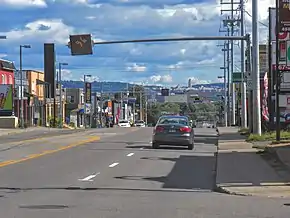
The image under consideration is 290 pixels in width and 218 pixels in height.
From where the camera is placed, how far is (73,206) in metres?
12.5

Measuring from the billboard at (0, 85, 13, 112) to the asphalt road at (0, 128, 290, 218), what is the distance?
62.6m

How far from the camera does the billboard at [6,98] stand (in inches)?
3374

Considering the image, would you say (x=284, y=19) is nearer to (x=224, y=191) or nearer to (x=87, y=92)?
(x=224, y=191)

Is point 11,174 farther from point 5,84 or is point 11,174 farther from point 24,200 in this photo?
point 5,84

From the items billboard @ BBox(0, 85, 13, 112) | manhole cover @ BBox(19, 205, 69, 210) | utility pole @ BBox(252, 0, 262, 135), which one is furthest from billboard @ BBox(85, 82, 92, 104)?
manhole cover @ BBox(19, 205, 69, 210)

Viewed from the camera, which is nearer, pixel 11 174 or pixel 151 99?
pixel 11 174

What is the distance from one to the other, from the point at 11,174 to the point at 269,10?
74.9 ft

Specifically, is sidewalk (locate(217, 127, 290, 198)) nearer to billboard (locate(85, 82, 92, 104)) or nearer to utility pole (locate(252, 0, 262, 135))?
utility pole (locate(252, 0, 262, 135))

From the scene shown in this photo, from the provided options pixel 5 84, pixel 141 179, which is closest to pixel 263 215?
pixel 141 179

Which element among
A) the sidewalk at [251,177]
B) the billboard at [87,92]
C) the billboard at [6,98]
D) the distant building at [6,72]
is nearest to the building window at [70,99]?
the billboard at [87,92]

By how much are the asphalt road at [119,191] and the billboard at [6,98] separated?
2463 inches

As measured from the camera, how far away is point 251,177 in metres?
18.4

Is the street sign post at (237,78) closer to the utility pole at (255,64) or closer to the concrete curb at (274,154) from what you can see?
the utility pole at (255,64)

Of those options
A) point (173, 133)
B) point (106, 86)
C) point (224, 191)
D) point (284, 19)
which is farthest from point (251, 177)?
point (106, 86)
